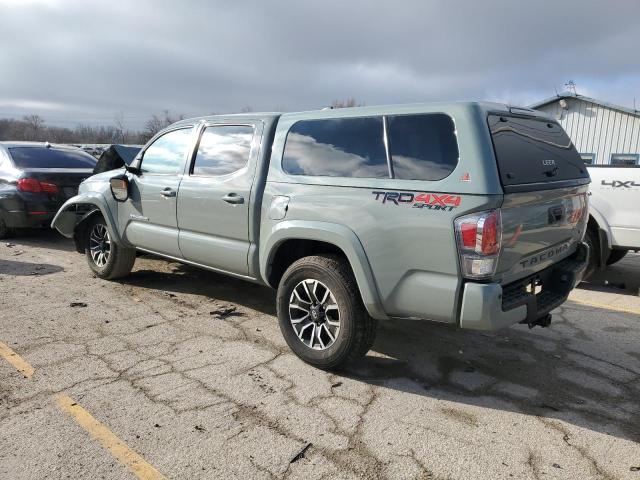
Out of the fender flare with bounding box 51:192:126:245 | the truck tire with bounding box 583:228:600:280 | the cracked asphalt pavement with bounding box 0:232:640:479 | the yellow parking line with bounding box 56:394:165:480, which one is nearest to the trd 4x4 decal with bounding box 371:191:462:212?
the cracked asphalt pavement with bounding box 0:232:640:479

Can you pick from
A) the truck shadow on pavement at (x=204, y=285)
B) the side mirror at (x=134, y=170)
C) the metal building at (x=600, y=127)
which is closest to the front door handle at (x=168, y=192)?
the side mirror at (x=134, y=170)

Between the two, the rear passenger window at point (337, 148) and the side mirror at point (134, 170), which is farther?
the side mirror at point (134, 170)

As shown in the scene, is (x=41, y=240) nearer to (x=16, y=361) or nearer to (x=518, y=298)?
(x=16, y=361)

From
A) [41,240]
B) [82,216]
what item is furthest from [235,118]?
[41,240]

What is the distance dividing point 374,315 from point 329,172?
1.10 meters

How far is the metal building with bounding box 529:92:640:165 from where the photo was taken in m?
16.7

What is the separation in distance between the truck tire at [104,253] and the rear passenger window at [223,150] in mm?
1775

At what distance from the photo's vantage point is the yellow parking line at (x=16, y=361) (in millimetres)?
3725

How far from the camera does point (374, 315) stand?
3.48 meters

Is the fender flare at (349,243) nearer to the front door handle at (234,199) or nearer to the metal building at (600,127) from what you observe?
the front door handle at (234,199)

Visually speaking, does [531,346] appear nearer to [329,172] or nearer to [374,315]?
[374,315]

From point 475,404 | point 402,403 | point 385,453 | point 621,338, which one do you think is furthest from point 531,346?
point 385,453

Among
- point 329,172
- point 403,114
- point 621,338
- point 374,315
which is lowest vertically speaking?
point 621,338

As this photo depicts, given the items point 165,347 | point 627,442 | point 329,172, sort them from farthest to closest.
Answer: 1. point 165,347
2. point 329,172
3. point 627,442
